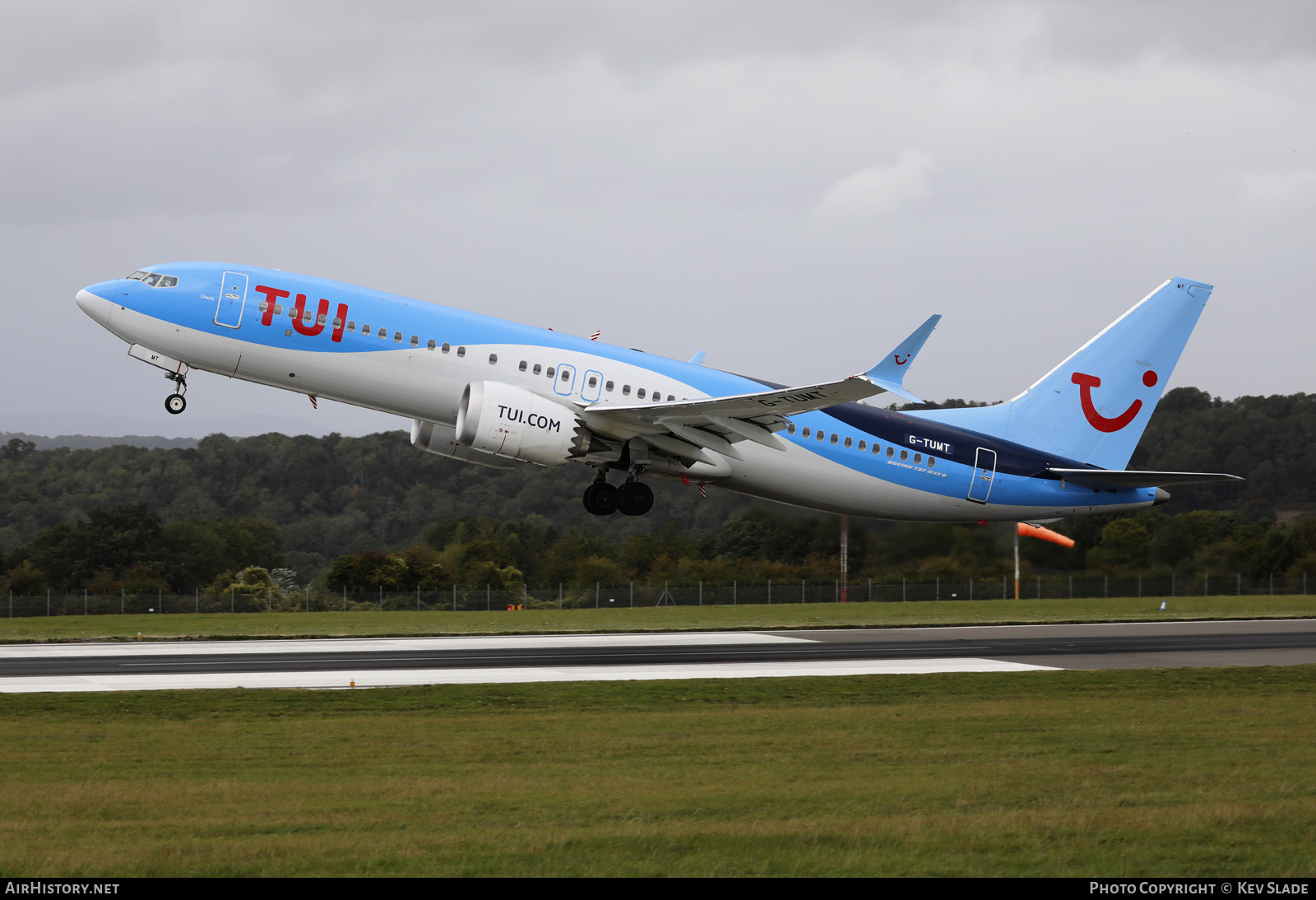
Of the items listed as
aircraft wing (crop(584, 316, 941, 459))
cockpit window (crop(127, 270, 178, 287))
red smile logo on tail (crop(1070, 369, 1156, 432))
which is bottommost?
aircraft wing (crop(584, 316, 941, 459))

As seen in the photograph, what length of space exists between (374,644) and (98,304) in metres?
14.7

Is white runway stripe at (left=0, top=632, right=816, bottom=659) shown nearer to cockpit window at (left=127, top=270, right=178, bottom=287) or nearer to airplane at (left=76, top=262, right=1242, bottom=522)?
airplane at (left=76, top=262, right=1242, bottom=522)

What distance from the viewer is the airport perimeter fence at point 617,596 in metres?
59.3

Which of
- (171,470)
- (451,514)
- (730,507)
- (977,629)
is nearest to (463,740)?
(730,507)

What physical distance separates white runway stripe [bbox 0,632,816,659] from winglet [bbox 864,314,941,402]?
14.0 meters

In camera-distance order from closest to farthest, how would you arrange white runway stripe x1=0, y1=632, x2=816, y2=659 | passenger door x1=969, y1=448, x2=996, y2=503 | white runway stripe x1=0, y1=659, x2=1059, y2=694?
white runway stripe x1=0, y1=659, x2=1059, y2=694
white runway stripe x1=0, y1=632, x2=816, y2=659
passenger door x1=969, y1=448, x2=996, y2=503

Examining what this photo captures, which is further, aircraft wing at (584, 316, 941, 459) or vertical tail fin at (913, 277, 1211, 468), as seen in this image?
vertical tail fin at (913, 277, 1211, 468)

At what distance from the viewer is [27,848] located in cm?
1299

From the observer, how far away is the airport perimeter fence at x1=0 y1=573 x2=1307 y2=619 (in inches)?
2334

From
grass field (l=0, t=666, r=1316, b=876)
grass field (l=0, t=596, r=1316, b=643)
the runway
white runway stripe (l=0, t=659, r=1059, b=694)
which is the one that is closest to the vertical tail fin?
the runway

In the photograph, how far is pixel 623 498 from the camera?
3453cm

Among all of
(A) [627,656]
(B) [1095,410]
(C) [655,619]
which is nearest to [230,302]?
(A) [627,656]

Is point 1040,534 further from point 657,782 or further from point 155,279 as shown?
point 657,782

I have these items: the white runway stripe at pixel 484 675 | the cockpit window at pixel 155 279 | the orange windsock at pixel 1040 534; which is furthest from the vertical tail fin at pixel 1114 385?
the cockpit window at pixel 155 279
